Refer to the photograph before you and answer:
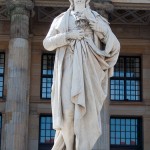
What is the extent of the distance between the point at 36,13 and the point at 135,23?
20.5ft

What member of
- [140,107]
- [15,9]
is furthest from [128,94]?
[15,9]

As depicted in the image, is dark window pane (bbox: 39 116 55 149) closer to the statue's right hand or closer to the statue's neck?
the statue's neck

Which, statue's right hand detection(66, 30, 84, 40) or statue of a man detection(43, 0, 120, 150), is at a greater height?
statue's right hand detection(66, 30, 84, 40)

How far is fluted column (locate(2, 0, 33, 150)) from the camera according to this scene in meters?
31.1

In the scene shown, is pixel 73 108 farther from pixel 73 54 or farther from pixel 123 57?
pixel 123 57

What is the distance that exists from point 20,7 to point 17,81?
4088 mm

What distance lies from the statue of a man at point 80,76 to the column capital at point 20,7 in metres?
25.3

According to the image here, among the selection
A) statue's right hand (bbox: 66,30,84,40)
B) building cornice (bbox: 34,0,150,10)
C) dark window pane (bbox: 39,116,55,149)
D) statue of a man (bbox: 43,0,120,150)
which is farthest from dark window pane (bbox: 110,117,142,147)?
statue's right hand (bbox: 66,30,84,40)

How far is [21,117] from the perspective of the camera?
31.4m

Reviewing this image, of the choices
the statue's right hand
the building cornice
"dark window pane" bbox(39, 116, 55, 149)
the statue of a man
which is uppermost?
the building cornice

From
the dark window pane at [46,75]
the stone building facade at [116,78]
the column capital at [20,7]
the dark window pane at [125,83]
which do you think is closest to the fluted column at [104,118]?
the stone building facade at [116,78]

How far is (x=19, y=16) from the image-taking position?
32.8 meters

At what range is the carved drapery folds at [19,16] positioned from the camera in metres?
32.3

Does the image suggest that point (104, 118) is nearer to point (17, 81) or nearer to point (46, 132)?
point (17, 81)
